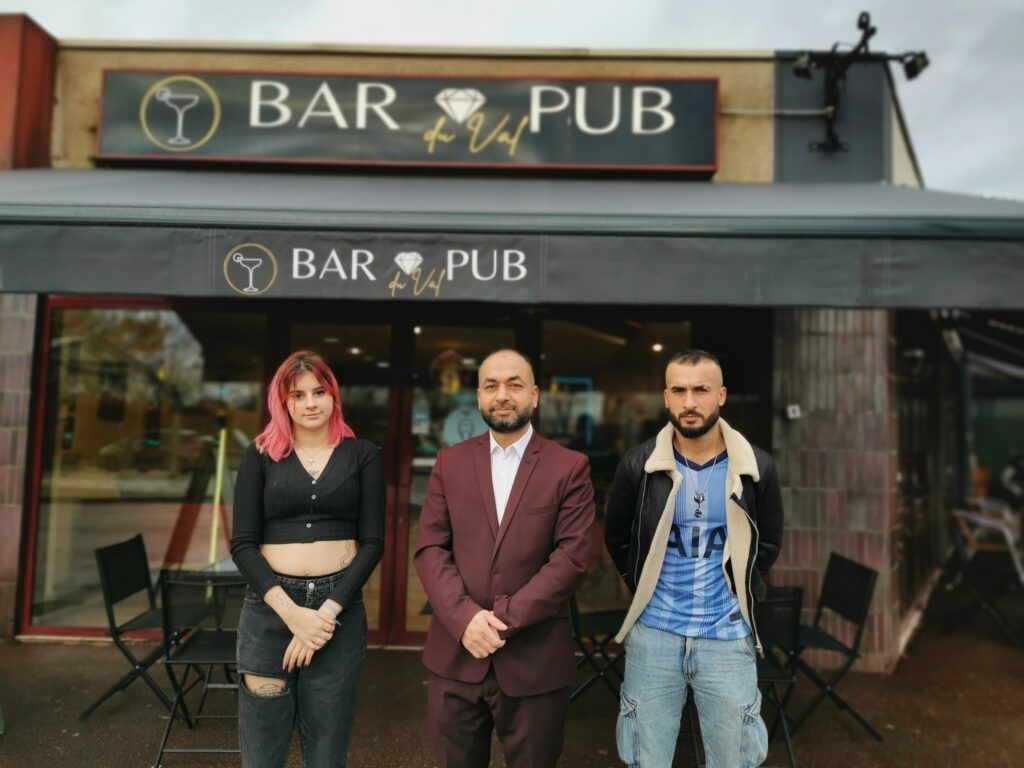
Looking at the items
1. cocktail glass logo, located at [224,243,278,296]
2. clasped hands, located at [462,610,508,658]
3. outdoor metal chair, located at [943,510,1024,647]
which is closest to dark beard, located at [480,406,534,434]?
clasped hands, located at [462,610,508,658]

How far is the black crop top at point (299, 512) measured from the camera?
2537 mm

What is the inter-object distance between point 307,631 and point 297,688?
31 centimetres

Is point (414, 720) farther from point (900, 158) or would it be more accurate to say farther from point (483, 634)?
point (900, 158)

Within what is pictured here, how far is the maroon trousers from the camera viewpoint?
93.7 inches

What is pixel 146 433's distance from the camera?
17.4 feet

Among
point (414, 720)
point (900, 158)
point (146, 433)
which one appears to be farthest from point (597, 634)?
point (900, 158)

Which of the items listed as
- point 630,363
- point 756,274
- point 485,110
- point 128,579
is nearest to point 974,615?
point 630,363

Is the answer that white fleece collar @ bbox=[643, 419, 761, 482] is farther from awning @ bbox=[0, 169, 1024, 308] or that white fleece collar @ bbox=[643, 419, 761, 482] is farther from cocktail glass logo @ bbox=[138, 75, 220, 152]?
cocktail glass logo @ bbox=[138, 75, 220, 152]

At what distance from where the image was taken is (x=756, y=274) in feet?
10.5

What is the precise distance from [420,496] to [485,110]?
277 cm

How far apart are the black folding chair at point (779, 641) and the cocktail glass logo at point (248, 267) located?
8.84 feet

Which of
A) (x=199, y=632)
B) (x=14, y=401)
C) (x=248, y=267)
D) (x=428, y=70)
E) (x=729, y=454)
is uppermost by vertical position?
(x=428, y=70)

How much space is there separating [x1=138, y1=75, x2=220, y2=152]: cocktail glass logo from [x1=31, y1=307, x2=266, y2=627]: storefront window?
1219 millimetres

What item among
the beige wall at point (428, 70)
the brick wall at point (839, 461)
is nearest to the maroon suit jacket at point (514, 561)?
the brick wall at point (839, 461)
